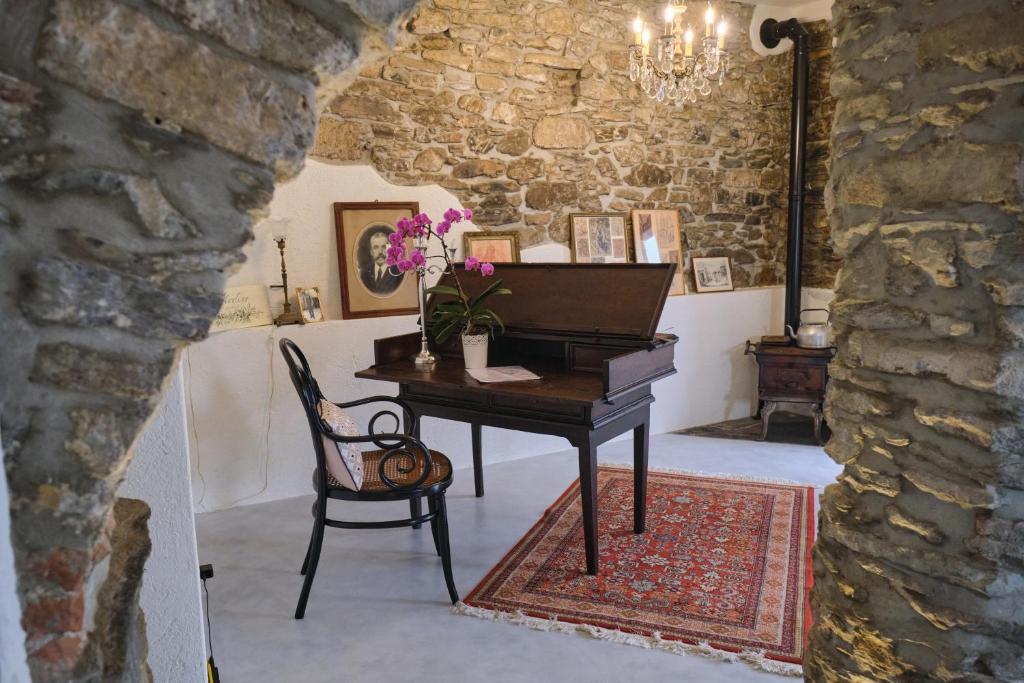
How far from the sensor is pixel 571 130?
5.18 meters

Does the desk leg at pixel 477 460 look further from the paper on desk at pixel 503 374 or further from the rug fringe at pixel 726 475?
the rug fringe at pixel 726 475

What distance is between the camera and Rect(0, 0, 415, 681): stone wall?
3.33ft

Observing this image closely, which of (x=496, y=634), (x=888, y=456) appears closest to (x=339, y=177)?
(x=496, y=634)

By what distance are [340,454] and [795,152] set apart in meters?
4.28

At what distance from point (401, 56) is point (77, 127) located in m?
3.76

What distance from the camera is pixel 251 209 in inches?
44.4

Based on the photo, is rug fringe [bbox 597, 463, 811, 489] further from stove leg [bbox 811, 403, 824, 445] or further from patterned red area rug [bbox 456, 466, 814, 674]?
stove leg [bbox 811, 403, 824, 445]

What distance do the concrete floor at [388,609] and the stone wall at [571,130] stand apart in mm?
1910

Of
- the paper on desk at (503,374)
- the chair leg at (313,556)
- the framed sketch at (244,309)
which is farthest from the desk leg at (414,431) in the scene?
the framed sketch at (244,309)

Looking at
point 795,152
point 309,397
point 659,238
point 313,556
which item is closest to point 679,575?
point 313,556

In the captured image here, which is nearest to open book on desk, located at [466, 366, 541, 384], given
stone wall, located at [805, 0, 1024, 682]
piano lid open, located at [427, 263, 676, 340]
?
piano lid open, located at [427, 263, 676, 340]

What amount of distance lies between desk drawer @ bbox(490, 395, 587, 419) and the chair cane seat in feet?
1.15

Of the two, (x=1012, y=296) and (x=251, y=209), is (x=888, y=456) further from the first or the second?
(x=251, y=209)

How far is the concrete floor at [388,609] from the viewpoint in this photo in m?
2.68
